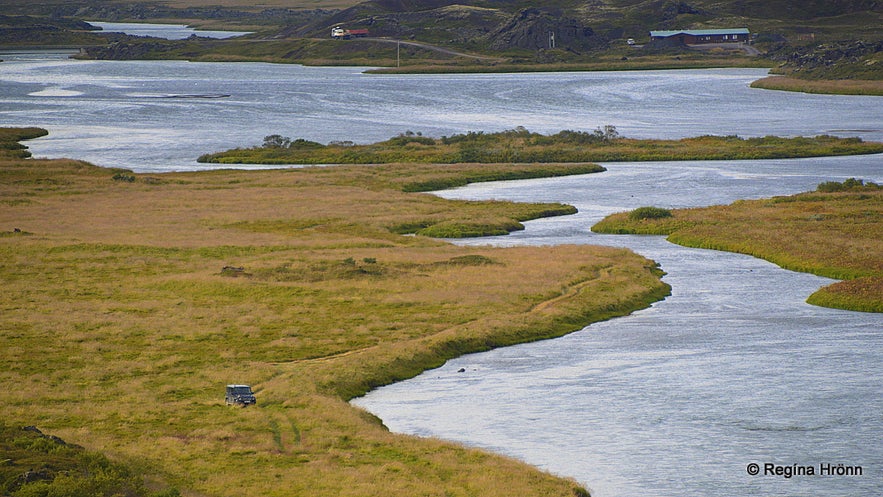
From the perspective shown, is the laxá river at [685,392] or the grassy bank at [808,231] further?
the grassy bank at [808,231]

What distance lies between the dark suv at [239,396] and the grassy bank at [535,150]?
275ft

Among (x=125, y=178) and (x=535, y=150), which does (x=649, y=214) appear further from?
(x=125, y=178)

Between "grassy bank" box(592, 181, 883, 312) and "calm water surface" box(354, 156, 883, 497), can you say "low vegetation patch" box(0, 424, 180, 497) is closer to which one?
"calm water surface" box(354, 156, 883, 497)

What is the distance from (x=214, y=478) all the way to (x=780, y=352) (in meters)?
27.3

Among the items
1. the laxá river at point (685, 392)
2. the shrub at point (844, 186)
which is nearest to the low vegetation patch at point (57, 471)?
the laxá river at point (685, 392)

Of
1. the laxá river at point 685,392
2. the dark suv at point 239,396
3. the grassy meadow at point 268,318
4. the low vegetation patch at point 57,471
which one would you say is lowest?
the laxá river at point 685,392

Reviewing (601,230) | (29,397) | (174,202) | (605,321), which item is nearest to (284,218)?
(174,202)

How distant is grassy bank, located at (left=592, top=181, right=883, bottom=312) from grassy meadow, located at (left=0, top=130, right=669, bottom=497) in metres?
8.40

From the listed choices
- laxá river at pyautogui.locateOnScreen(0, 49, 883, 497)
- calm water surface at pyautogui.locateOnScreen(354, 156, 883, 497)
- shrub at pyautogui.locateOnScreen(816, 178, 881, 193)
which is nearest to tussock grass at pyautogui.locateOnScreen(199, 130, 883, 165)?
shrub at pyautogui.locateOnScreen(816, 178, 881, 193)

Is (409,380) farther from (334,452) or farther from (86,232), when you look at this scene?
(86,232)

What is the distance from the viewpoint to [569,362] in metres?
48.4

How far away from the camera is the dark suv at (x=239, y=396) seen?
39562 millimetres

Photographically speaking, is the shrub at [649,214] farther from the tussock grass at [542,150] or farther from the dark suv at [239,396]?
the dark suv at [239,396]

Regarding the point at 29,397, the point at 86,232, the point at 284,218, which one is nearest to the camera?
the point at 29,397
